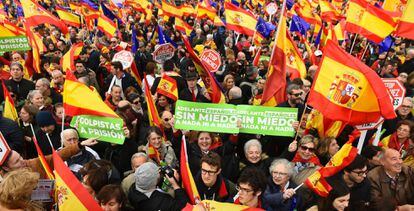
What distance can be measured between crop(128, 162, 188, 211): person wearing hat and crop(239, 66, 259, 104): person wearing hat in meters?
4.05

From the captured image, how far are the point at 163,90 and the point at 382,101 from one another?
3467 millimetres

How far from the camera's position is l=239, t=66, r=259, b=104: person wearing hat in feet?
26.8

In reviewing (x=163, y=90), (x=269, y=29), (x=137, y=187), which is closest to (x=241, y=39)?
(x=269, y=29)

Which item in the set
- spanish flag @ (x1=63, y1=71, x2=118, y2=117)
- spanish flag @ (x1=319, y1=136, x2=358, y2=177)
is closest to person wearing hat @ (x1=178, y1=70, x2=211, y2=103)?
spanish flag @ (x1=63, y1=71, x2=118, y2=117)

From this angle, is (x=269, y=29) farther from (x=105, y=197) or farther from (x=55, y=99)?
(x=105, y=197)

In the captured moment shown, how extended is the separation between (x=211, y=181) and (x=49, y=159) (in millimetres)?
1782

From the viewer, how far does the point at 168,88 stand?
22.7ft

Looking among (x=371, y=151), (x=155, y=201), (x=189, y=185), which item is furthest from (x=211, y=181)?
(x=371, y=151)

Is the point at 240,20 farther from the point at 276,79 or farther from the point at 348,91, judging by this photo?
the point at 348,91

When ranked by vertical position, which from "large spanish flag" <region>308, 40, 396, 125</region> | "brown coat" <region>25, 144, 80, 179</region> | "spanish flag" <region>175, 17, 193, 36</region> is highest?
"large spanish flag" <region>308, 40, 396, 125</region>

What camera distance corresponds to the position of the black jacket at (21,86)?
24.8 feet

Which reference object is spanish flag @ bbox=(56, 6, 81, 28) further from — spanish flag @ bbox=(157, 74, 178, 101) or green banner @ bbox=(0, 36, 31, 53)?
spanish flag @ bbox=(157, 74, 178, 101)

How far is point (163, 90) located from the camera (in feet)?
22.7

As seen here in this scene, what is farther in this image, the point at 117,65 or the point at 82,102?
the point at 117,65
